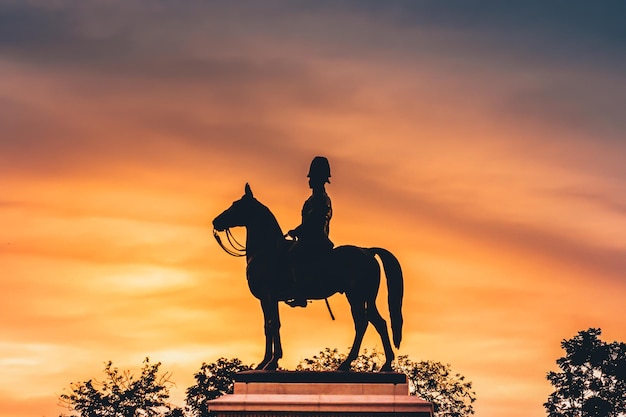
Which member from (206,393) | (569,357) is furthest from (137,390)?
(569,357)

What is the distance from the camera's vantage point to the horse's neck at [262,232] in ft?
113

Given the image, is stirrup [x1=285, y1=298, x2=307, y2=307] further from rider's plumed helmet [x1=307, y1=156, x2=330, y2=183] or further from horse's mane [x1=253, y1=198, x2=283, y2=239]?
rider's plumed helmet [x1=307, y1=156, x2=330, y2=183]

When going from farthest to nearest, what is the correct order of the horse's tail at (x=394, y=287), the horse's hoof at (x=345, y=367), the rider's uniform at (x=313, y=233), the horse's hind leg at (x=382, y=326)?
the horse's tail at (x=394, y=287), the horse's hind leg at (x=382, y=326), the rider's uniform at (x=313, y=233), the horse's hoof at (x=345, y=367)

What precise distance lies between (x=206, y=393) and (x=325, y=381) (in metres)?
43.1

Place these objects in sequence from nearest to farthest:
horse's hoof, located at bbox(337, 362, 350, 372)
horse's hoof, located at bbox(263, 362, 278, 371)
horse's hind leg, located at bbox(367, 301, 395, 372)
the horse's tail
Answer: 1. horse's hoof, located at bbox(337, 362, 350, 372)
2. horse's hoof, located at bbox(263, 362, 278, 371)
3. horse's hind leg, located at bbox(367, 301, 395, 372)
4. the horse's tail

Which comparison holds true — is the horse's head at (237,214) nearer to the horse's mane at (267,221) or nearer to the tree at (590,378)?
the horse's mane at (267,221)

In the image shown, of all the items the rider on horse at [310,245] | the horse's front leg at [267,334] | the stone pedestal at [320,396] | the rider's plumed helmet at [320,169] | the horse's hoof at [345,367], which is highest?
the rider's plumed helmet at [320,169]

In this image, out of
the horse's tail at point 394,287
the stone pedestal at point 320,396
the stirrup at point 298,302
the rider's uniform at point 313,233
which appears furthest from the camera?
the horse's tail at point 394,287

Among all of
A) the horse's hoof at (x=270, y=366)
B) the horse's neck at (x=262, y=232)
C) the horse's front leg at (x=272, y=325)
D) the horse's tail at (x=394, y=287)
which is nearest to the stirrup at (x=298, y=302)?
the horse's front leg at (x=272, y=325)

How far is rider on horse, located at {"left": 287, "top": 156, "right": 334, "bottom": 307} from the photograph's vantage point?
33969mm

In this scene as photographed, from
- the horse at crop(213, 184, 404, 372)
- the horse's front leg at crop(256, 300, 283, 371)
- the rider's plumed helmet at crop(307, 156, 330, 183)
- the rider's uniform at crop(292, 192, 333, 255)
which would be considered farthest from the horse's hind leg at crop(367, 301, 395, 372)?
the rider's plumed helmet at crop(307, 156, 330, 183)

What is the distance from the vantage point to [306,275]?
33969mm

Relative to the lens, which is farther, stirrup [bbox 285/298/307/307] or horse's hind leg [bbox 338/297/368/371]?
stirrup [bbox 285/298/307/307]

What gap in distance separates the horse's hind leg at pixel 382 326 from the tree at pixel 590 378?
3978cm
